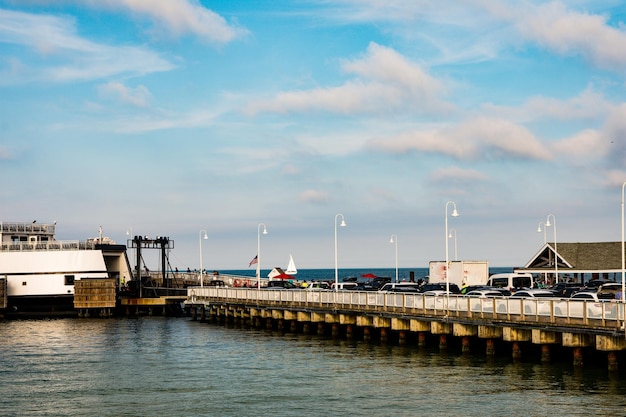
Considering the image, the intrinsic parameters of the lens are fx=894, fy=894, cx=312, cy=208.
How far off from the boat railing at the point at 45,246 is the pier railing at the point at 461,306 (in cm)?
2443

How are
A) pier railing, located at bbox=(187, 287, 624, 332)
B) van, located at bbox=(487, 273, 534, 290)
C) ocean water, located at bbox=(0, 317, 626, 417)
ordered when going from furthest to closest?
van, located at bbox=(487, 273, 534, 290), pier railing, located at bbox=(187, 287, 624, 332), ocean water, located at bbox=(0, 317, 626, 417)

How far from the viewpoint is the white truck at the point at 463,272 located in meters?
85.1

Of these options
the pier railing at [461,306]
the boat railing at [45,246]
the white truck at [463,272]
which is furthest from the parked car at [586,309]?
the boat railing at [45,246]

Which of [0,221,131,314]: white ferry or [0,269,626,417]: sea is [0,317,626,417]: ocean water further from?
[0,221,131,314]: white ferry

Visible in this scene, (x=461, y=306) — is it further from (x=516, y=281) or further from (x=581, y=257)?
(x=581, y=257)

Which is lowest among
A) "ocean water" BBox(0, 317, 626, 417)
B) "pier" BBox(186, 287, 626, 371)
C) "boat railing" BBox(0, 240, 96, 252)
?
"ocean water" BBox(0, 317, 626, 417)

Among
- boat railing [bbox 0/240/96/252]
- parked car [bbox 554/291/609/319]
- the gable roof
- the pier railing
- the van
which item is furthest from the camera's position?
boat railing [bbox 0/240/96/252]

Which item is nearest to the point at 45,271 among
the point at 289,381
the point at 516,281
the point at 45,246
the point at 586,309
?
the point at 45,246

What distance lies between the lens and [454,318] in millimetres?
47562

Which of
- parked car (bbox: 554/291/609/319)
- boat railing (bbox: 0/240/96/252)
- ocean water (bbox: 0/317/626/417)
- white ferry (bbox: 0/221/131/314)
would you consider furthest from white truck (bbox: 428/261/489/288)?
parked car (bbox: 554/291/609/319)

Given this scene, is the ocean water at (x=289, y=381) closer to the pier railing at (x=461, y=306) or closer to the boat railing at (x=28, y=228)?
the pier railing at (x=461, y=306)

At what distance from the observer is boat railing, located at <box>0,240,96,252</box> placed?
289 ft

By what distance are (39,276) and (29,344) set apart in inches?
1067

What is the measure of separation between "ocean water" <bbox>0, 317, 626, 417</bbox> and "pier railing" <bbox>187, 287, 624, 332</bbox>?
7.29ft
